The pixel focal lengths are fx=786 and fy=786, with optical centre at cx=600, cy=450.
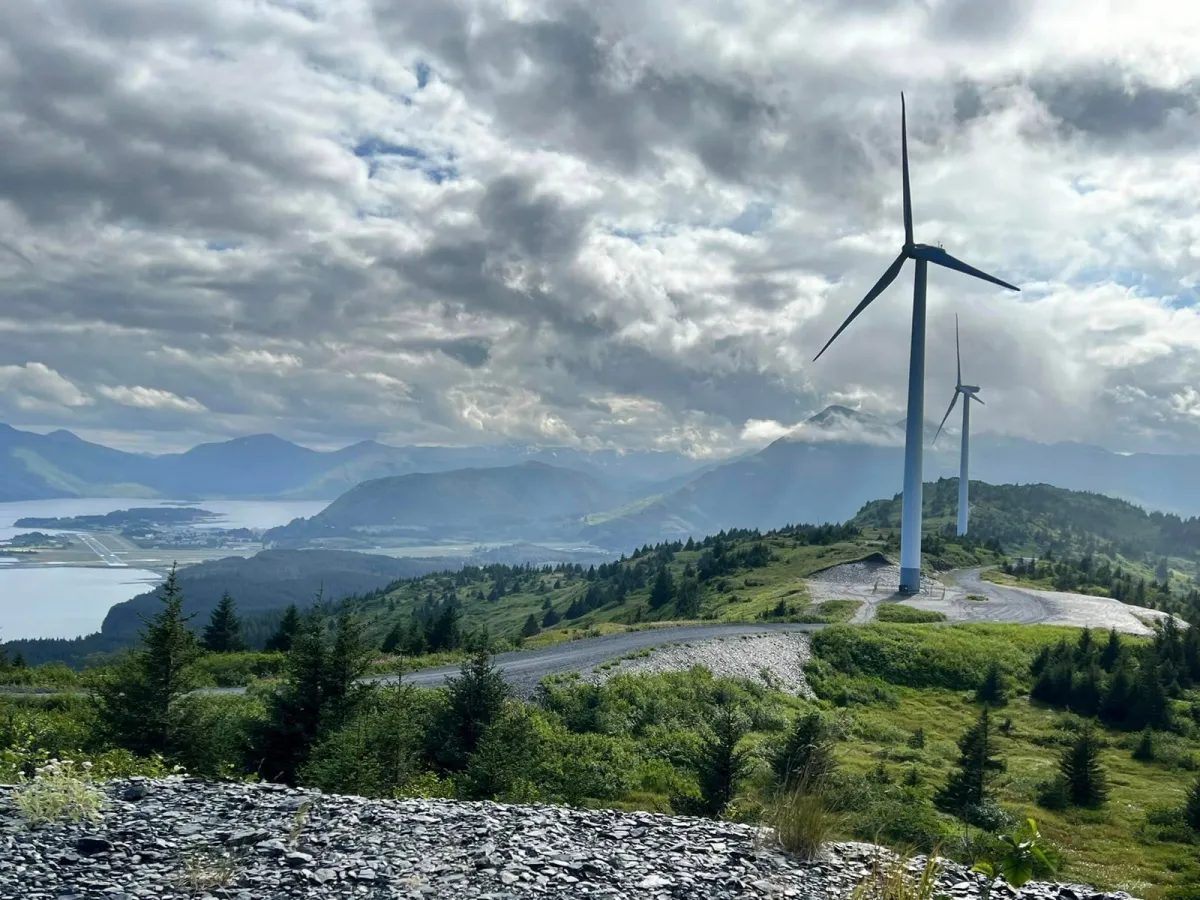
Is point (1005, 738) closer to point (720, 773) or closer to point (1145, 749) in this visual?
point (1145, 749)

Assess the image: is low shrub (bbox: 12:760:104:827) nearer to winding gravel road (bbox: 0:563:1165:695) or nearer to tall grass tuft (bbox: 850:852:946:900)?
winding gravel road (bbox: 0:563:1165:695)

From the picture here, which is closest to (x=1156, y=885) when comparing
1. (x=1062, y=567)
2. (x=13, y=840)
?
(x=13, y=840)

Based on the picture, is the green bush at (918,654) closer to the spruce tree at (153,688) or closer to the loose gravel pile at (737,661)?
the loose gravel pile at (737,661)

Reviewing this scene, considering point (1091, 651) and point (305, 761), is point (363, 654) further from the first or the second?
point (1091, 651)

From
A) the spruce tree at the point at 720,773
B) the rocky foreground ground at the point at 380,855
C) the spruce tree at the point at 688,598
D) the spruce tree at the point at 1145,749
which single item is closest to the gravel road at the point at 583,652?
the spruce tree at the point at 720,773

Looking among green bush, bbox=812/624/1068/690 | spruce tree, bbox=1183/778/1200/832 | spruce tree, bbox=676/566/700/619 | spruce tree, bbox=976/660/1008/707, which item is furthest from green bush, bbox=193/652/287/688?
spruce tree, bbox=676/566/700/619

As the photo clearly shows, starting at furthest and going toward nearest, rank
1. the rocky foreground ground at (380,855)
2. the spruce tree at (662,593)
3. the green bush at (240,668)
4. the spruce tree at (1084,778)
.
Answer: the spruce tree at (662,593) < the green bush at (240,668) < the spruce tree at (1084,778) < the rocky foreground ground at (380,855)
